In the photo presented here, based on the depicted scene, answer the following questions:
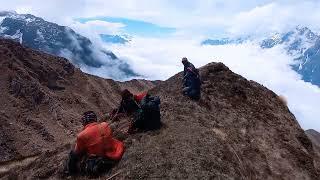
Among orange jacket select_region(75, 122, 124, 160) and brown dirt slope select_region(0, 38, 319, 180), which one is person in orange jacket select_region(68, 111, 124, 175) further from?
brown dirt slope select_region(0, 38, 319, 180)

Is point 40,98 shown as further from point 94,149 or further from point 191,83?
point 94,149

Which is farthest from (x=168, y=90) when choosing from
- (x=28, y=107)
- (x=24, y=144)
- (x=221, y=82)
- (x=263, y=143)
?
(x=28, y=107)

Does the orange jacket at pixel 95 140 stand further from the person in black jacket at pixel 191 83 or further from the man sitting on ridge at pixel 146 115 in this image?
the person in black jacket at pixel 191 83

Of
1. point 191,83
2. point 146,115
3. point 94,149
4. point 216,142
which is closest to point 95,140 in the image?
point 94,149

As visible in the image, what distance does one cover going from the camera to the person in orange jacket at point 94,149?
2375 cm

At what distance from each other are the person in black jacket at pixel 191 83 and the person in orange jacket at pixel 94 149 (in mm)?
8958

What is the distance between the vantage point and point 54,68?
403 feet

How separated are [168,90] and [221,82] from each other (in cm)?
443

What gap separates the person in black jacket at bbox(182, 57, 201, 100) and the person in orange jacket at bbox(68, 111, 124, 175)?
8.96 m

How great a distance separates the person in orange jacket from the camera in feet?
77.9

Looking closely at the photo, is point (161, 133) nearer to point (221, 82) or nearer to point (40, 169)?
point (40, 169)

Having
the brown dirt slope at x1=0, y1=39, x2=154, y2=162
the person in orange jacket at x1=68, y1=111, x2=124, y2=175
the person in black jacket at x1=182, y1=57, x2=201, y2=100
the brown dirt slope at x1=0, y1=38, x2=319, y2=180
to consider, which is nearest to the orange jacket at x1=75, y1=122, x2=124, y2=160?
the person in orange jacket at x1=68, y1=111, x2=124, y2=175

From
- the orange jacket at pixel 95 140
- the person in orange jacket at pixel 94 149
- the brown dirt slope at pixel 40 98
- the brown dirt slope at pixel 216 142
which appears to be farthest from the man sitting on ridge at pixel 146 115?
the brown dirt slope at pixel 40 98

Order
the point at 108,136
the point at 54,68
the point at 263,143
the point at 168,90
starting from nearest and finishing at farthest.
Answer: the point at 108,136 → the point at 263,143 → the point at 168,90 → the point at 54,68
